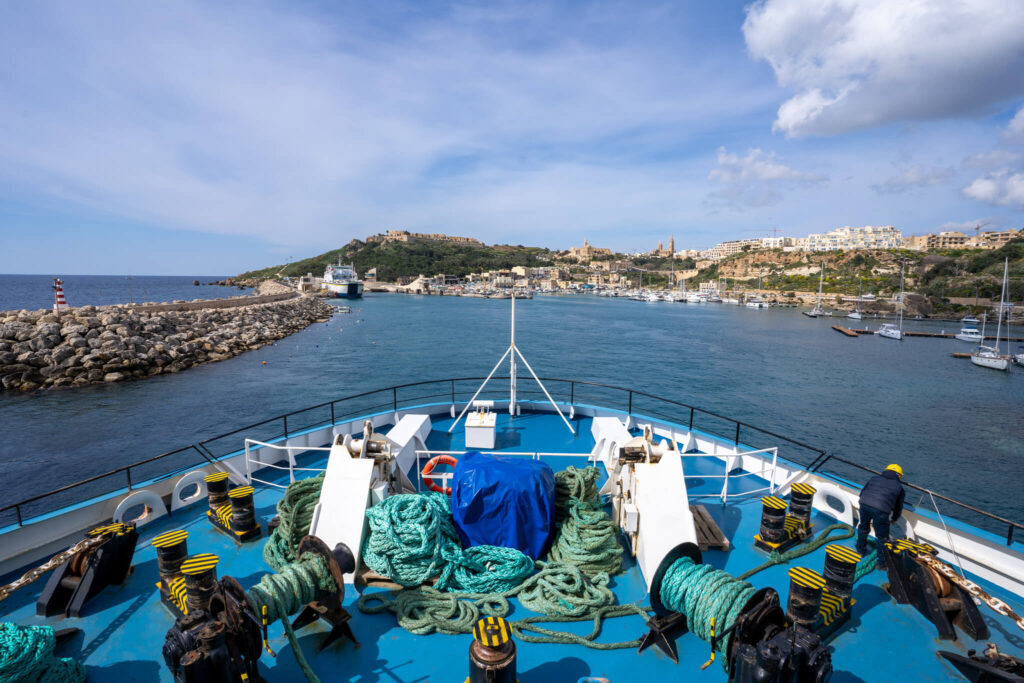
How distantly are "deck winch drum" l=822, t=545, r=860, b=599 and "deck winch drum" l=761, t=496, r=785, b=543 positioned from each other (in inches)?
53.7

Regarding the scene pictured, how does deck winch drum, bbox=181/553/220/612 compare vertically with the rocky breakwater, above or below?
above

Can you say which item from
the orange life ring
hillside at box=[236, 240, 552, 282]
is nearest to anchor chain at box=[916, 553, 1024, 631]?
the orange life ring

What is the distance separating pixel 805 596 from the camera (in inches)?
148

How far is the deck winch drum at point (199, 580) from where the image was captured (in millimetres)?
3773

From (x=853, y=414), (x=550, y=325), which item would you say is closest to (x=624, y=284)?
(x=550, y=325)

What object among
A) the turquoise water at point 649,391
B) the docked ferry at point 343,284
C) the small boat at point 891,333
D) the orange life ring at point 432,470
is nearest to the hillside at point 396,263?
the docked ferry at point 343,284

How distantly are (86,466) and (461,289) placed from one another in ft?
418

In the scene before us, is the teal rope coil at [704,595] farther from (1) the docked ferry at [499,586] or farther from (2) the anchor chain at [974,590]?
(2) the anchor chain at [974,590]

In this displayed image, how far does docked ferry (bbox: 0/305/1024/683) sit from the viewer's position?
3547 millimetres

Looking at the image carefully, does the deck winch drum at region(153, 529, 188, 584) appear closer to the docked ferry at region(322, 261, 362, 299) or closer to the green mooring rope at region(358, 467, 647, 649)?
the green mooring rope at region(358, 467, 647, 649)

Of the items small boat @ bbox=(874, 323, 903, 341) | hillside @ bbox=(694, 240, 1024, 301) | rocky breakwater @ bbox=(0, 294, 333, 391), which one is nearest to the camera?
rocky breakwater @ bbox=(0, 294, 333, 391)

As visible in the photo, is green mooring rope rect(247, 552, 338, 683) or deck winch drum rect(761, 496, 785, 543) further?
deck winch drum rect(761, 496, 785, 543)

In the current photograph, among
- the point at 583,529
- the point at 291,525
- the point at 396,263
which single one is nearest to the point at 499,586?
the point at 583,529

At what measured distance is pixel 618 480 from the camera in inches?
232
